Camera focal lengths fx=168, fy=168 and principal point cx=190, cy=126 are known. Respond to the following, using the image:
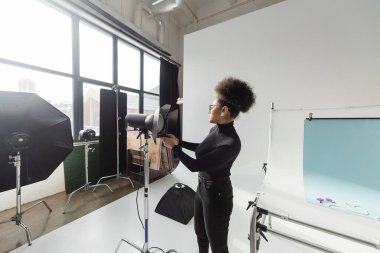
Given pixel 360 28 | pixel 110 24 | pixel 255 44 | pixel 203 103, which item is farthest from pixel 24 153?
pixel 360 28

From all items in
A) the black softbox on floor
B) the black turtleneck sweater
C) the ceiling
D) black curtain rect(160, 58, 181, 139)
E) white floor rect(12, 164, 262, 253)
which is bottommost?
white floor rect(12, 164, 262, 253)

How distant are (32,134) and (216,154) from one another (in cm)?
160

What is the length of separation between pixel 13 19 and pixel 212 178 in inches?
129

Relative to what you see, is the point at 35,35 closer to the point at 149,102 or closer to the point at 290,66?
the point at 149,102

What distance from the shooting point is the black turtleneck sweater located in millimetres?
983

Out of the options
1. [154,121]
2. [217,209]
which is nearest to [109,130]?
[154,121]

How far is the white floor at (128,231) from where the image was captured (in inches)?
61.1

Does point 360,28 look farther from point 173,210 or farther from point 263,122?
point 173,210

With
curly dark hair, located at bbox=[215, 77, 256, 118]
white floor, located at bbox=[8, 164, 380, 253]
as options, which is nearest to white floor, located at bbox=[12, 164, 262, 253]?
white floor, located at bbox=[8, 164, 380, 253]

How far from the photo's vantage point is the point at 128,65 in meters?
3.75

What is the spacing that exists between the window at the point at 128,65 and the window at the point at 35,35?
3.15ft

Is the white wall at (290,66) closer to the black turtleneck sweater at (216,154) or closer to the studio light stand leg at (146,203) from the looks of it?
the black turtleneck sweater at (216,154)

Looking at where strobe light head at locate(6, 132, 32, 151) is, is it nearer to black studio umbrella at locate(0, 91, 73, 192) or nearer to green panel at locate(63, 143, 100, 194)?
black studio umbrella at locate(0, 91, 73, 192)

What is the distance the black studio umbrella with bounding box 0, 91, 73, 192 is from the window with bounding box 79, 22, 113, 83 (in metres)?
1.60
